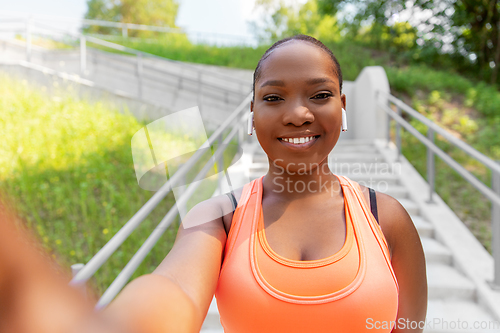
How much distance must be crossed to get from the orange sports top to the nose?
265 mm

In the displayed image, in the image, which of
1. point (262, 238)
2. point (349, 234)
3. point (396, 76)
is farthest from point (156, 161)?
point (396, 76)

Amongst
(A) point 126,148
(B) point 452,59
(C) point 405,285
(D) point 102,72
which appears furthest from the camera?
(B) point 452,59

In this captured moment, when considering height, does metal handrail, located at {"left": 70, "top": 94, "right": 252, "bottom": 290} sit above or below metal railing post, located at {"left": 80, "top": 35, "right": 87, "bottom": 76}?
below

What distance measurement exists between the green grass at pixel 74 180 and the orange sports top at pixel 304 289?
8.50 feet

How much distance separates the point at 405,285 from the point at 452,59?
11.5 m

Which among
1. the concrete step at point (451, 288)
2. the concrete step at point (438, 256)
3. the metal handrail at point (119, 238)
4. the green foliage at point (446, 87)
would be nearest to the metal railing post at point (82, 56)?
the green foliage at point (446, 87)

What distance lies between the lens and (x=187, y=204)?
803mm

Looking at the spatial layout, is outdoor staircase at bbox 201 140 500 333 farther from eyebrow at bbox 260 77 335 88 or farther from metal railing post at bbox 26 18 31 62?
metal railing post at bbox 26 18 31 62

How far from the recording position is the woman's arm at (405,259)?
81 centimetres

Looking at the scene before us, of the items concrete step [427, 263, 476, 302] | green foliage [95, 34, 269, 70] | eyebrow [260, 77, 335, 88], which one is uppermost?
green foliage [95, 34, 269, 70]

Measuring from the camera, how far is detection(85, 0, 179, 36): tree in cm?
1770

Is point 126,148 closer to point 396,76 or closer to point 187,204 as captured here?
point 187,204

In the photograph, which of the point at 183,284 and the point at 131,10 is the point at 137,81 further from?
the point at 131,10

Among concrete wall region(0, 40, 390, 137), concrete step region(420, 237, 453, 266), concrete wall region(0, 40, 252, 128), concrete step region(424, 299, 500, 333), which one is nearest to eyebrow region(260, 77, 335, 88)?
concrete step region(424, 299, 500, 333)
